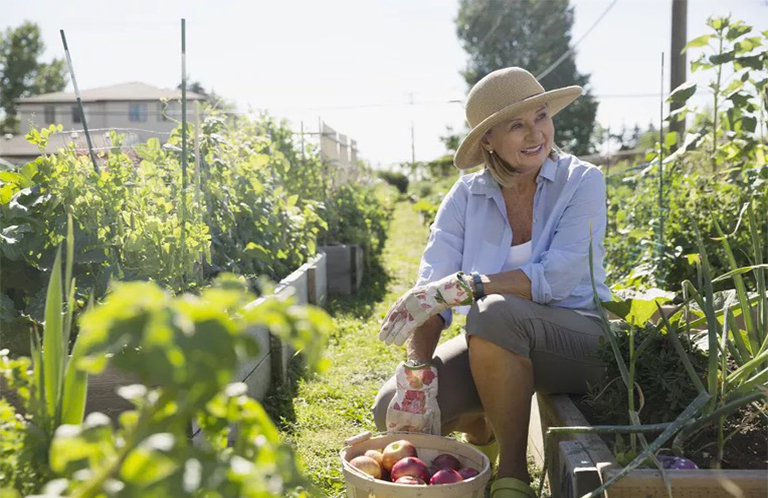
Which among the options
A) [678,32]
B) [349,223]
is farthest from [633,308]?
[349,223]

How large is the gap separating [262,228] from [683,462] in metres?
2.86

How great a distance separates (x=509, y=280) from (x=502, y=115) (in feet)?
1.74

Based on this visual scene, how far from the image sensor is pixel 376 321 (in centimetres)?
504

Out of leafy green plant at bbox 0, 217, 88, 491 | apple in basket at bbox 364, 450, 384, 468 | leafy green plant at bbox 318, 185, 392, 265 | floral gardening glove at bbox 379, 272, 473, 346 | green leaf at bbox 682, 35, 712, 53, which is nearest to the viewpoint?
leafy green plant at bbox 0, 217, 88, 491

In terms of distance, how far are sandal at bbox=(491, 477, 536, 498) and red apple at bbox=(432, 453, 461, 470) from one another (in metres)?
Answer: 0.13

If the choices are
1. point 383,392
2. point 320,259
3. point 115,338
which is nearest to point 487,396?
point 383,392

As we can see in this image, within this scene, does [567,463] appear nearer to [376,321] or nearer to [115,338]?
[115,338]

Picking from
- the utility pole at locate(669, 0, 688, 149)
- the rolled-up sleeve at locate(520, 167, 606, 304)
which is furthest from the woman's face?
the utility pole at locate(669, 0, 688, 149)

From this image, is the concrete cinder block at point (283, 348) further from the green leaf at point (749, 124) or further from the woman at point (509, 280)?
the green leaf at point (749, 124)

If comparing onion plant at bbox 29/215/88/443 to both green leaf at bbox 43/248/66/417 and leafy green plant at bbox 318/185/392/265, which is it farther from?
leafy green plant at bbox 318/185/392/265

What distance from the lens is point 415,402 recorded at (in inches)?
85.7

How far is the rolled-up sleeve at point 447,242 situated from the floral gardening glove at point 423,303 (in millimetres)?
280

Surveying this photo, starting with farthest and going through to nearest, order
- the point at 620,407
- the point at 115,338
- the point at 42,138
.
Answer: the point at 42,138 → the point at 620,407 → the point at 115,338

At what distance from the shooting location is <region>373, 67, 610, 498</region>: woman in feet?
6.92
